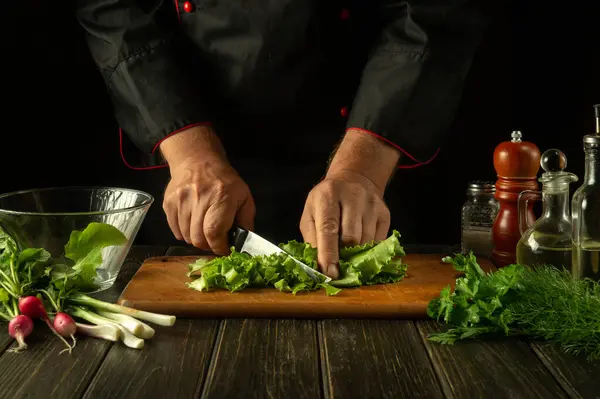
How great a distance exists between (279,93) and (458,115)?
33.3 inches

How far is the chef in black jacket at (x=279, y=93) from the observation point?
2.03 meters

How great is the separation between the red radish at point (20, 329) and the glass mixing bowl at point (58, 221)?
31 centimetres

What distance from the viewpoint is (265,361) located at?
139cm

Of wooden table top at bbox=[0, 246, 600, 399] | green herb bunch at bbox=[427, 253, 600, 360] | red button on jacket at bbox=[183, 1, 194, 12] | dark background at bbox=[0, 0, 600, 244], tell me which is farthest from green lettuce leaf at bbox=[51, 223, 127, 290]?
dark background at bbox=[0, 0, 600, 244]

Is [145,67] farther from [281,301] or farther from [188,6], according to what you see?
[281,301]

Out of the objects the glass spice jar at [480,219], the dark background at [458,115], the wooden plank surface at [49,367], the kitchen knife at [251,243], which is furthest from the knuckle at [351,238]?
the dark background at [458,115]

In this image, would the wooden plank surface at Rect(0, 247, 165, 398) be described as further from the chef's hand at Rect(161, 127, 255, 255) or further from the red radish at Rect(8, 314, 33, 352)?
the chef's hand at Rect(161, 127, 255, 255)

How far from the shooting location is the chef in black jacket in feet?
6.66

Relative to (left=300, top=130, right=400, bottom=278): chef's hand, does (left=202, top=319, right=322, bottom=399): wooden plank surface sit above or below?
below

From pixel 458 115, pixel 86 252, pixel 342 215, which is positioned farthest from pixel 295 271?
pixel 458 115

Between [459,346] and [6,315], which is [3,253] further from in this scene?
[459,346]

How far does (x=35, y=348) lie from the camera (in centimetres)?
147

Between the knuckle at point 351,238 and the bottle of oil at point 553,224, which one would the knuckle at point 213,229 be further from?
the bottle of oil at point 553,224

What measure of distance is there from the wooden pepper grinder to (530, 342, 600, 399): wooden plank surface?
56 centimetres
